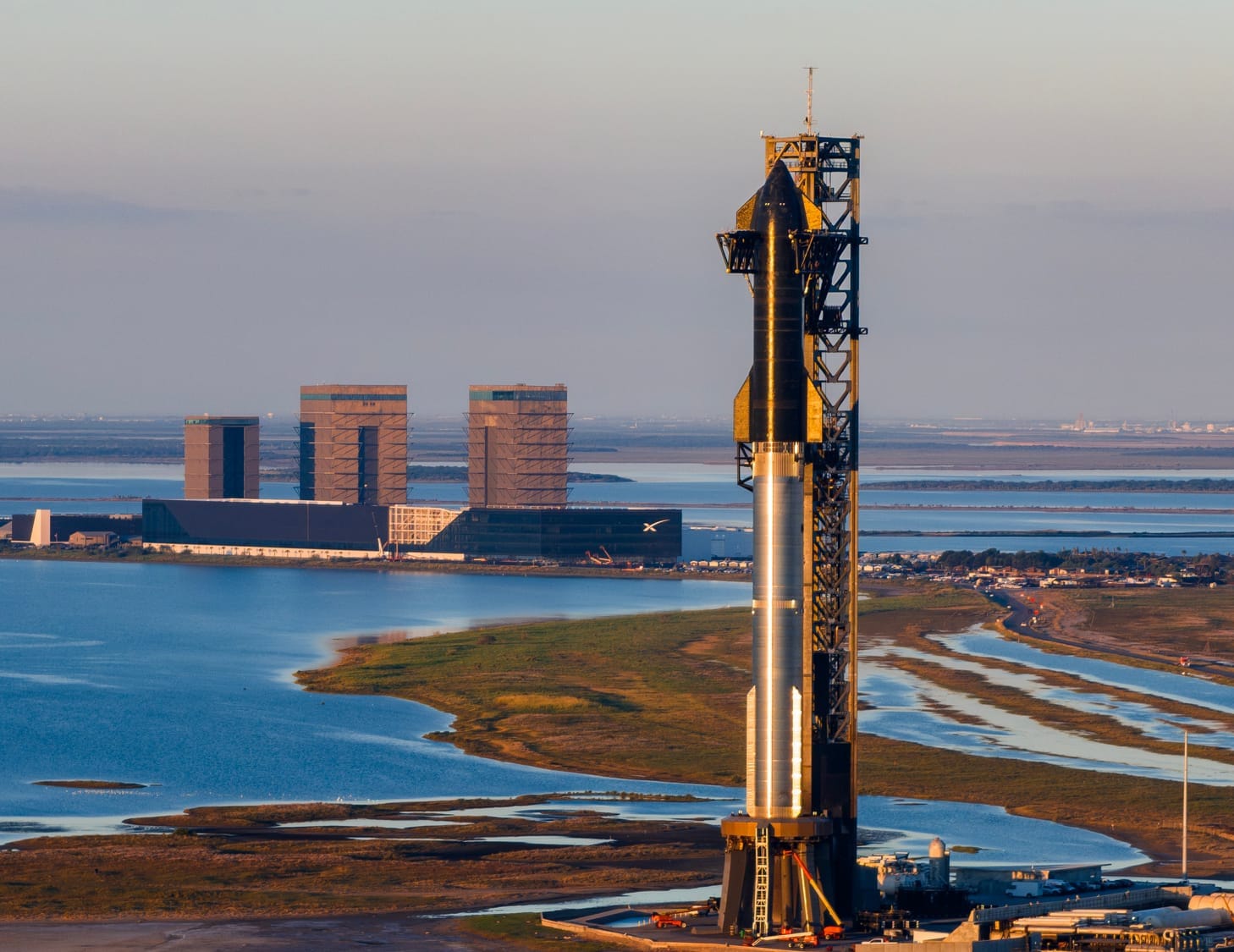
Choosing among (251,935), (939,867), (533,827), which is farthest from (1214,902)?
(533,827)

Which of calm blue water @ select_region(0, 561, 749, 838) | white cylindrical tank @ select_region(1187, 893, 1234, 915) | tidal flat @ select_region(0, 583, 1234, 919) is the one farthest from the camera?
calm blue water @ select_region(0, 561, 749, 838)

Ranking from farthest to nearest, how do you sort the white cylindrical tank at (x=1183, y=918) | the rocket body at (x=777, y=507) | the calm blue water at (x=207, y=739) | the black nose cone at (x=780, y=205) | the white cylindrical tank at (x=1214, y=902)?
the calm blue water at (x=207, y=739) → the black nose cone at (x=780, y=205) → the rocket body at (x=777, y=507) → the white cylindrical tank at (x=1214, y=902) → the white cylindrical tank at (x=1183, y=918)

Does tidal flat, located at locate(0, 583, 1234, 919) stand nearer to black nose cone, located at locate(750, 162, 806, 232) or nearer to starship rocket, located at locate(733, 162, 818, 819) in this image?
starship rocket, located at locate(733, 162, 818, 819)

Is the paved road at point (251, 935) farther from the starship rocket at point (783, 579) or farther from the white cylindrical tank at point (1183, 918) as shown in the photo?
the white cylindrical tank at point (1183, 918)

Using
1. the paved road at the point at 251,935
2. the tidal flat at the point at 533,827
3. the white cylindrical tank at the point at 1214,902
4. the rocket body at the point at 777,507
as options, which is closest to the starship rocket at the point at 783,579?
the rocket body at the point at 777,507

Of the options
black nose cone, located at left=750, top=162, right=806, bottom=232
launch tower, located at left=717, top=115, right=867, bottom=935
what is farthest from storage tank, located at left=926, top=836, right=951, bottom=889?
black nose cone, located at left=750, top=162, right=806, bottom=232

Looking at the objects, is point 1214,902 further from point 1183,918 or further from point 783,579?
point 783,579
